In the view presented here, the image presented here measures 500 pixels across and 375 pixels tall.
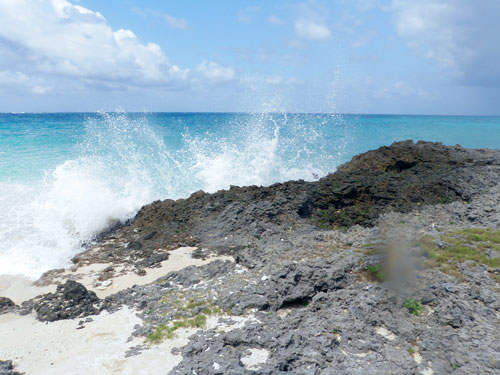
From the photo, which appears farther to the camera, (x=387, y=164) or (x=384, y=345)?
(x=387, y=164)

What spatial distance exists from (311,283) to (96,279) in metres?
4.75

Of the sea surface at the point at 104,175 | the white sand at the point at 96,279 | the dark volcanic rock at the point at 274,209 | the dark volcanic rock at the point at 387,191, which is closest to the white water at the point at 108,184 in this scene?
the sea surface at the point at 104,175

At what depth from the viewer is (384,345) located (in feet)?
16.2

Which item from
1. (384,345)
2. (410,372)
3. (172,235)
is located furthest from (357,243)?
(172,235)

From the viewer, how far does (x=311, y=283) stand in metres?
6.35

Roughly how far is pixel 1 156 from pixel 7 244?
17.0 m

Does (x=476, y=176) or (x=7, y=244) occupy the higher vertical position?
(x=476, y=176)

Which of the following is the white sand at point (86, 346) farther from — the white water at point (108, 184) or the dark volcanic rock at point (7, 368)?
the white water at point (108, 184)

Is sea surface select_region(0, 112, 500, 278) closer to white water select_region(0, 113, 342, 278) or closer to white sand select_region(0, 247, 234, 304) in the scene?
white water select_region(0, 113, 342, 278)

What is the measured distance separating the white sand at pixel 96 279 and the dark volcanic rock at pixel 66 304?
63 centimetres

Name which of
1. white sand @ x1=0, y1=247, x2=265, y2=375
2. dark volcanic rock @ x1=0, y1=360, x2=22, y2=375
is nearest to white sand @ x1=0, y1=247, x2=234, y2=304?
white sand @ x1=0, y1=247, x2=265, y2=375

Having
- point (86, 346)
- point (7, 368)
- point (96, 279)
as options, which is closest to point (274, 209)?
point (96, 279)

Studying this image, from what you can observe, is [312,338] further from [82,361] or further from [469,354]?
[82,361]

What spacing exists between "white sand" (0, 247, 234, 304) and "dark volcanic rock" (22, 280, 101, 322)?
0.63 metres
